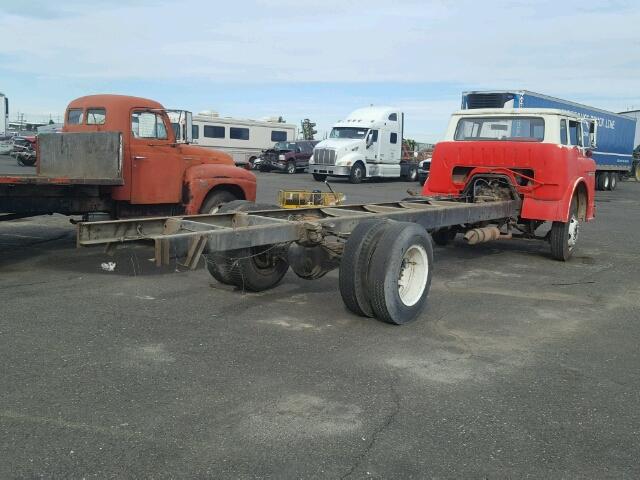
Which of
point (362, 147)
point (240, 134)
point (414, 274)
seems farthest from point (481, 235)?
point (240, 134)

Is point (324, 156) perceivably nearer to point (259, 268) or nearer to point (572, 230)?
point (572, 230)

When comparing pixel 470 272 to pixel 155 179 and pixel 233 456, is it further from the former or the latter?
pixel 233 456

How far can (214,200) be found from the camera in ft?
32.9

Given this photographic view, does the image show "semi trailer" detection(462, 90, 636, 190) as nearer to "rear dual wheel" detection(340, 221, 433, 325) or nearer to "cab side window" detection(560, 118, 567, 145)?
"cab side window" detection(560, 118, 567, 145)

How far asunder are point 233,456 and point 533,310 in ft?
14.2

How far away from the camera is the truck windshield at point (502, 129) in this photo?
383 inches

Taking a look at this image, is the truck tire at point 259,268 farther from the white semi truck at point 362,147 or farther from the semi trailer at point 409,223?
the white semi truck at point 362,147

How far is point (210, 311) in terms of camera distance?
6.25 m

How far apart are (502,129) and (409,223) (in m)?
4.89

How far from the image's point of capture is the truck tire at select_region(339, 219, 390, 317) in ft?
18.7

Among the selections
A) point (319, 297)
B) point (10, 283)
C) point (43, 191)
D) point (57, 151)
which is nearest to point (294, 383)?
point (319, 297)

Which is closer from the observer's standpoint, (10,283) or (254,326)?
(254,326)

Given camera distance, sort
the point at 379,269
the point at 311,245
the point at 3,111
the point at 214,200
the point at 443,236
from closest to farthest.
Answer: the point at 379,269, the point at 311,245, the point at 214,200, the point at 443,236, the point at 3,111

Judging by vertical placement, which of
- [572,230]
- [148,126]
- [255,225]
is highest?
[148,126]
